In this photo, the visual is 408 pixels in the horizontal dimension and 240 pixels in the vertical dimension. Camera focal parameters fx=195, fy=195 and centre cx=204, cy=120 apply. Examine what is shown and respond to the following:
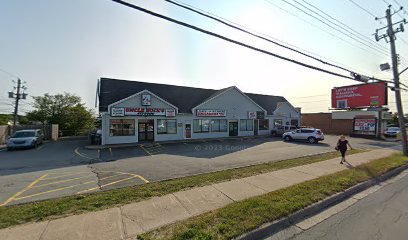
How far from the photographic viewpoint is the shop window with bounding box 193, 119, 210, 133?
23445 mm

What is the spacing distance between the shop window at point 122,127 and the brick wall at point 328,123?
106 ft

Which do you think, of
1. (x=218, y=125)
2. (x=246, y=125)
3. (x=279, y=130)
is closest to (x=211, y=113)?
(x=218, y=125)

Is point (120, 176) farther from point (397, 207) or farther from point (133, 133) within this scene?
point (133, 133)

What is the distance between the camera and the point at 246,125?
2731 cm

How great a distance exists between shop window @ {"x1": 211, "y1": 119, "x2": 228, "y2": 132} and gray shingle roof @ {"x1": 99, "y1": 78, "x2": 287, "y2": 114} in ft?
11.1

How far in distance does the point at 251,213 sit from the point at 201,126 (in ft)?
64.1

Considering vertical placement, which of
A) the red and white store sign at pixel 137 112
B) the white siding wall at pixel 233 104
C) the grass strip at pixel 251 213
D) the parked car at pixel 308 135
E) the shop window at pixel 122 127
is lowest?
the grass strip at pixel 251 213

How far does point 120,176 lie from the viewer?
8008mm

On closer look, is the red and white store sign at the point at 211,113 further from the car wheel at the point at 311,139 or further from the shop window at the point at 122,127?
the car wheel at the point at 311,139

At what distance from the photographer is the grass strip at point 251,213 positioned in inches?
143

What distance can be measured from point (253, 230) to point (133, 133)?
1795cm

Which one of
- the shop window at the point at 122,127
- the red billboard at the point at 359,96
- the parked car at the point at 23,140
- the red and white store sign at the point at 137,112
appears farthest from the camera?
the red billboard at the point at 359,96

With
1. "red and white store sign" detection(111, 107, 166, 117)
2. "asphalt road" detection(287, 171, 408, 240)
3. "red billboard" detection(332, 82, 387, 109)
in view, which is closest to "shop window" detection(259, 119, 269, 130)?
"red billboard" detection(332, 82, 387, 109)

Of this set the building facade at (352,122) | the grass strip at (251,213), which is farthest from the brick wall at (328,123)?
the grass strip at (251,213)
